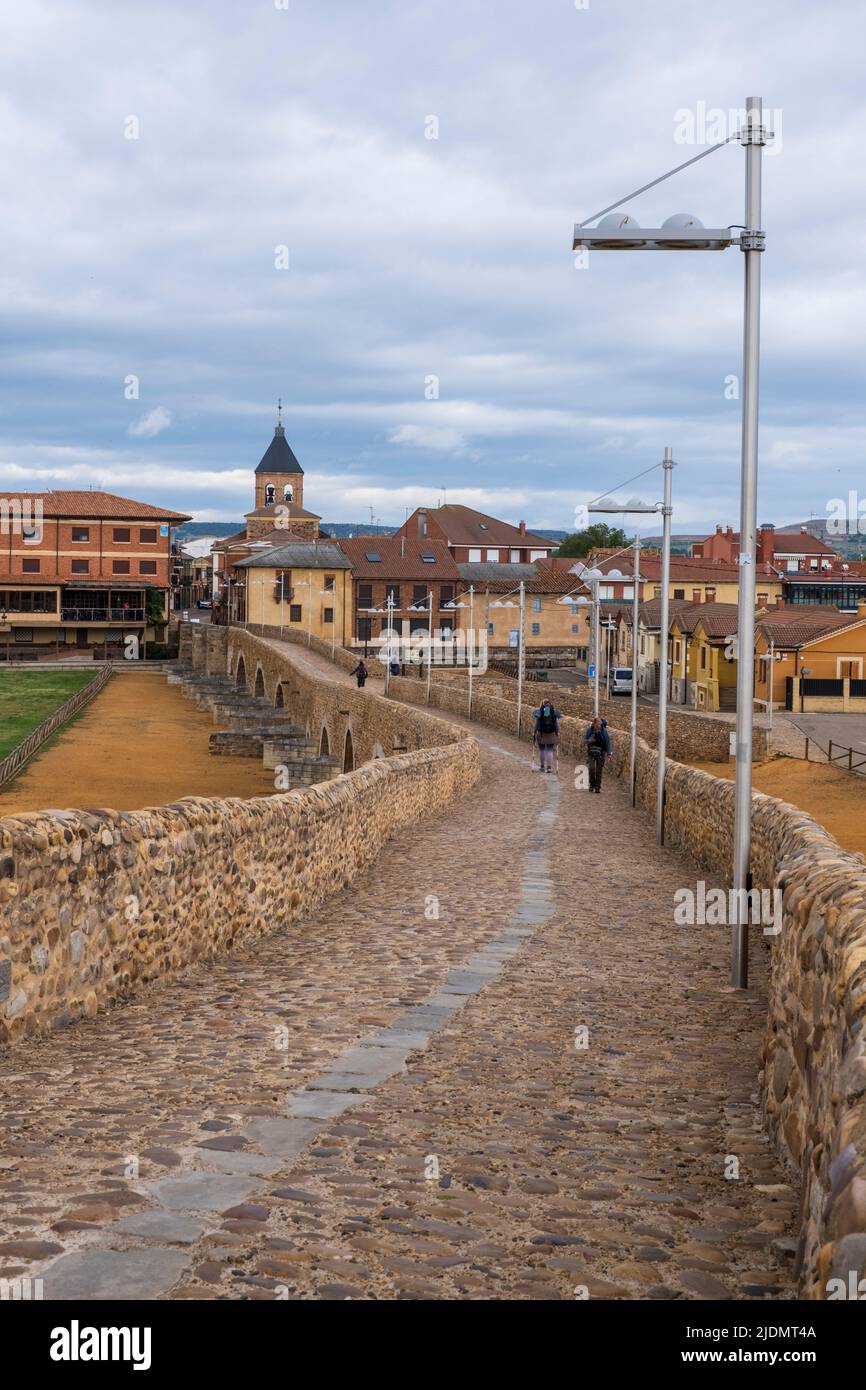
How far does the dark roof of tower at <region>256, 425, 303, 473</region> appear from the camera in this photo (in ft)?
520

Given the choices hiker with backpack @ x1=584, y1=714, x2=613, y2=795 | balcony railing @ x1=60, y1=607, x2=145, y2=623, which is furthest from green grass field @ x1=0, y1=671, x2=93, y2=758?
hiker with backpack @ x1=584, y1=714, x2=613, y2=795

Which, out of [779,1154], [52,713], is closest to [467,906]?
[779,1154]

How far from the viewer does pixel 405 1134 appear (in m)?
6.06

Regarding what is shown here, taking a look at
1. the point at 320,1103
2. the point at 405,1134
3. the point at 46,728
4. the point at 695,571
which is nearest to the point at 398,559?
the point at 695,571

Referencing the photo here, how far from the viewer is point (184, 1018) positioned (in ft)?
28.8

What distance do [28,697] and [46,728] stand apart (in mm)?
17307

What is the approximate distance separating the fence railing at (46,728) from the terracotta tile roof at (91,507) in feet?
49.9

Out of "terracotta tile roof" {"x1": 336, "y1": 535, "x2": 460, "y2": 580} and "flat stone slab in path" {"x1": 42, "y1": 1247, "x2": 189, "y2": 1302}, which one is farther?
"terracotta tile roof" {"x1": 336, "y1": 535, "x2": 460, "y2": 580}

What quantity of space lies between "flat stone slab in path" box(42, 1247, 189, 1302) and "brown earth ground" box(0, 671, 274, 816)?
30.1 m

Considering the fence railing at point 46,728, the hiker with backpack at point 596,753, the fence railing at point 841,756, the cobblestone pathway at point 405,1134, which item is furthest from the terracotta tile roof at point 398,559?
the cobblestone pathway at point 405,1134

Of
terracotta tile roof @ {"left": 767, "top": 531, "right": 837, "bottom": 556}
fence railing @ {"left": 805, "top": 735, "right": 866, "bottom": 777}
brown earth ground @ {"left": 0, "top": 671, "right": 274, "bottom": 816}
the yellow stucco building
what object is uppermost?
terracotta tile roof @ {"left": 767, "top": 531, "right": 837, "bottom": 556}

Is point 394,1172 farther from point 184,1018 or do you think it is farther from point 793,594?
point 793,594

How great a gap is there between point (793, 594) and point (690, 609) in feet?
80.7

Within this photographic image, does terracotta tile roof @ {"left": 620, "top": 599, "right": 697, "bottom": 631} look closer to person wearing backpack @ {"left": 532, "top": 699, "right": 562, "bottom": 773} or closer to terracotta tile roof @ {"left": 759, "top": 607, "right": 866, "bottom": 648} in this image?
terracotta tile roof @ {"left": 759, "top": 607, "right": 866, "bottom": 648}
